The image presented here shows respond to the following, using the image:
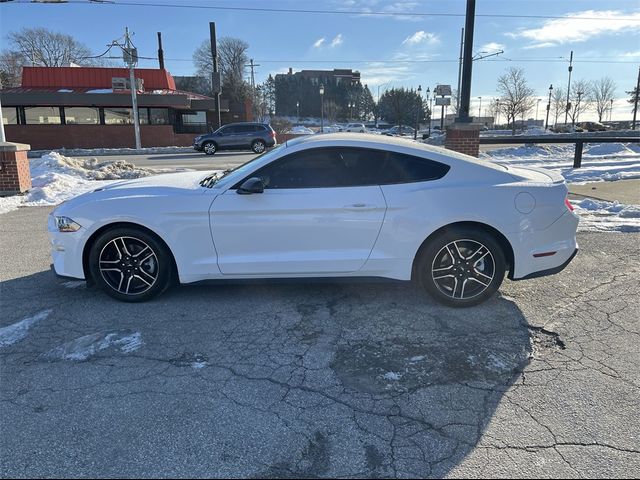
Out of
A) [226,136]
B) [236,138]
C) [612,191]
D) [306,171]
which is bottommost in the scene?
[612,191]

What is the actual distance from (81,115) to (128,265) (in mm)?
32736

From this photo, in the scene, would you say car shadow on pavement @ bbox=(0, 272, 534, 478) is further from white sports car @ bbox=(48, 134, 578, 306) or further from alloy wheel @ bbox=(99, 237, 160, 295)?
white sports car @ bbox=(48, 134, 578, 306)

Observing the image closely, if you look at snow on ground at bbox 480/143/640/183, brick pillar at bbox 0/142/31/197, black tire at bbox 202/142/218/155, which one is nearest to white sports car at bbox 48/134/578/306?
brick pillar at bbox 0/142/31/197

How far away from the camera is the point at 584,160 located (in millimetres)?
18234

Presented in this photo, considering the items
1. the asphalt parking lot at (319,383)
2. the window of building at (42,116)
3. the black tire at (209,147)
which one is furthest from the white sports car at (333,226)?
the window of building at (42,116)

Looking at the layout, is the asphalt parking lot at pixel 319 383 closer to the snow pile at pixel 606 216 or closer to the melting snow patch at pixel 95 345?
the melting snow patch at pixel 95 345

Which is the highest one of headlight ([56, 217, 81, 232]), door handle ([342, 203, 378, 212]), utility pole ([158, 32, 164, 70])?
utility pole ([158, 32, 164, 70])

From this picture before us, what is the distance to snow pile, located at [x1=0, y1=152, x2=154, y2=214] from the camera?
991cm

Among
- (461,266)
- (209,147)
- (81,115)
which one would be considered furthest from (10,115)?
(461,266)

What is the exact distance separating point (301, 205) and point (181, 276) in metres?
1.23

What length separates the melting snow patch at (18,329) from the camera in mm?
3602

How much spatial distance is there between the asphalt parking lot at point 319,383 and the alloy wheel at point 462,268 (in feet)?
0.76

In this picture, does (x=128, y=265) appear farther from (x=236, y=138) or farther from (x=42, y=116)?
(x=42, y=116)

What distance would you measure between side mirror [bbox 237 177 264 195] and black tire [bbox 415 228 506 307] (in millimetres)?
1494
